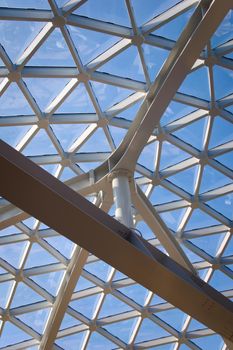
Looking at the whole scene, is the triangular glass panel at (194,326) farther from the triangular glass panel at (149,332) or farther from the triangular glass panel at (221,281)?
the triangular glass panel at (221,281)

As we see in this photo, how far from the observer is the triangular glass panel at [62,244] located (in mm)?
28703

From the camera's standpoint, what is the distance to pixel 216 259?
30000mm

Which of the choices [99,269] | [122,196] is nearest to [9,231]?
[99,269]

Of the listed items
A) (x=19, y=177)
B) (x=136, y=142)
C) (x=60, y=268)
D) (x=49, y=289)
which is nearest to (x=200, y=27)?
(x=136, y=142)

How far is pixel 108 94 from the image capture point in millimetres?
22609

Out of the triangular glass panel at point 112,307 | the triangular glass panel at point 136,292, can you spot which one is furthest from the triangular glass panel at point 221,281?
the triangular glass panel at point 112,307

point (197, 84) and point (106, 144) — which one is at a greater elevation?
point (197, 84)

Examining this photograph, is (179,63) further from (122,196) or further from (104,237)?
(104,237)

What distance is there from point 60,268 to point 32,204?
1614 cm

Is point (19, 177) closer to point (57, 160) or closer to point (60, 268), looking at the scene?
point (57, 160)

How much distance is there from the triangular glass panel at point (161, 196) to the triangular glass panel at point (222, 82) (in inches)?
241

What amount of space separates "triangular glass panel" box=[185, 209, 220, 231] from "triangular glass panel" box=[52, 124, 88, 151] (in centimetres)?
793

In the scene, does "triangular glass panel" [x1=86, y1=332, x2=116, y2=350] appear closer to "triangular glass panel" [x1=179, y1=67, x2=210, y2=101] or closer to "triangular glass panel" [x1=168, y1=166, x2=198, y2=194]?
"triangular glass panel" [x1=168, y1=166, x2=198, y2=194]

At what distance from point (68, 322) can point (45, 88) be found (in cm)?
1700
